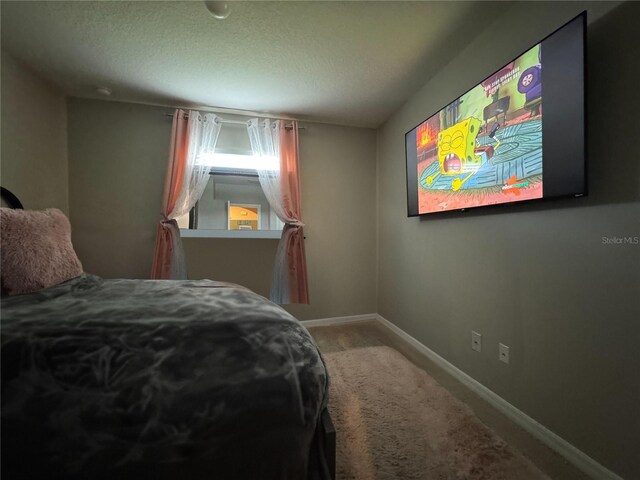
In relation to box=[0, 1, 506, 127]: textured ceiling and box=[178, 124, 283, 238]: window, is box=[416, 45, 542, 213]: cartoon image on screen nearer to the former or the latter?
box=[0, 1, 506, 127]: textured ceiling

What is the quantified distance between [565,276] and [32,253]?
2.57 metres

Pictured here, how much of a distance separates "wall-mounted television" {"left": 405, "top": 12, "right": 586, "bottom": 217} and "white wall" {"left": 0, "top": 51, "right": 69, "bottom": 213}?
3.06 m

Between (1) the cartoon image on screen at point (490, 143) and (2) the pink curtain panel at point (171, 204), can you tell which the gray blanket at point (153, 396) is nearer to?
(1) the cartoon image on screen at point (490, 143)

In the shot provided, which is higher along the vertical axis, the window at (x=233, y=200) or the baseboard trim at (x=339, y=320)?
the window at (x=233, y=200)

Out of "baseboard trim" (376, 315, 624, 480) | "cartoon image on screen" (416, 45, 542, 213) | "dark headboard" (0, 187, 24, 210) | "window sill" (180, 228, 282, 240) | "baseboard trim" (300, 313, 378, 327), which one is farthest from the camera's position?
"baseboard trim" (300, 313, 378, 327)

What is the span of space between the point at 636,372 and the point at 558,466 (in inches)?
21.4

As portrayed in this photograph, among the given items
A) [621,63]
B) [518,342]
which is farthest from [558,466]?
[621,63]

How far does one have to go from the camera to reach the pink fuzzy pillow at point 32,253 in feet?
3.69

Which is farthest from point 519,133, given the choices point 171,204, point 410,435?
point 171,204

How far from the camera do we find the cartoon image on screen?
3.92 feet

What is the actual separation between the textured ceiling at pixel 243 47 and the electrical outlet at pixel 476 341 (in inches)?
76.9

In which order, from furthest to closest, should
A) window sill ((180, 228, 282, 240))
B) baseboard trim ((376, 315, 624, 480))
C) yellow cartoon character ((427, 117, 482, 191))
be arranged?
window sill ((180, 228, 282, 240))
yellow cartoon character ((427, 117, 482, 191))
baseboard trim ((376, 315, 624, 480))
